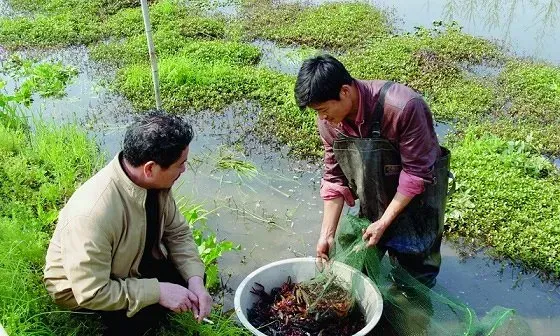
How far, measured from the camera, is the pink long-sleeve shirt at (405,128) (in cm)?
314

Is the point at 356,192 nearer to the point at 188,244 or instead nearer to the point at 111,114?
the point at 188,244

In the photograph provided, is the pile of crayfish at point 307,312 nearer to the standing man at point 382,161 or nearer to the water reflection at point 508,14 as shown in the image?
the standing man at point 382,161

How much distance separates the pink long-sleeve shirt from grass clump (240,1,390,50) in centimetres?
543

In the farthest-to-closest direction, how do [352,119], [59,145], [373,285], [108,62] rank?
[108,62], [59,145], [373,285], [352,119]

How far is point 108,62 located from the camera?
8391mm

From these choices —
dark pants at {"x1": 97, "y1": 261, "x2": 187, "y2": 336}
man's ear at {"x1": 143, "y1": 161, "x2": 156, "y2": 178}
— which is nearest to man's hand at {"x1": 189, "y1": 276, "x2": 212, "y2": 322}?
dark pants at {"x1": 97, "y1": 261, "x2": 187, "y2": 336}

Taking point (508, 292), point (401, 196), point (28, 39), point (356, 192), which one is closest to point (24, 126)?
point (28, 39)

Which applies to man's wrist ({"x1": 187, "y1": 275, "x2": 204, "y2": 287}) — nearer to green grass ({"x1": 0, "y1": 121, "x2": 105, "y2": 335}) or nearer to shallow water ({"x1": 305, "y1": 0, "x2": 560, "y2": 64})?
green grass ({"x1": 0, "y1": 121, "x2": 105, "y2": 335})

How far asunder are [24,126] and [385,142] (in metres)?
4.50

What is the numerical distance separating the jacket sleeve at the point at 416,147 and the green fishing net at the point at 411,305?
20.7 inches

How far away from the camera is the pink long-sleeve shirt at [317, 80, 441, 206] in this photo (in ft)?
10.3

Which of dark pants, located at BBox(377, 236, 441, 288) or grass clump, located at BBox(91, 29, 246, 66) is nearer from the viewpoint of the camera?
dark pants, located at BBox(377, 236, 441, 288)

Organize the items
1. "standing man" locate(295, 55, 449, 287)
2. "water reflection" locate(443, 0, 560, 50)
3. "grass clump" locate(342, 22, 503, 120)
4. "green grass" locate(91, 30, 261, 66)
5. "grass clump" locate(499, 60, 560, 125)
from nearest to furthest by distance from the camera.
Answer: "standing man" locate(295, 55, 449, 287) < "grass clump" locate(499, 60, 560, 125) < "grass clump" locate(342, 22, 503, 120) < "green grass" locate(91, 30, 261, 66) < "water reflection" locate(443, 0, 560, 50)

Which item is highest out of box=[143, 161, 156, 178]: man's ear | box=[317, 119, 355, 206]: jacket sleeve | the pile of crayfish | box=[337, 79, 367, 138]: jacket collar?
box=[337, 79, 367, 138]: jacket collar
